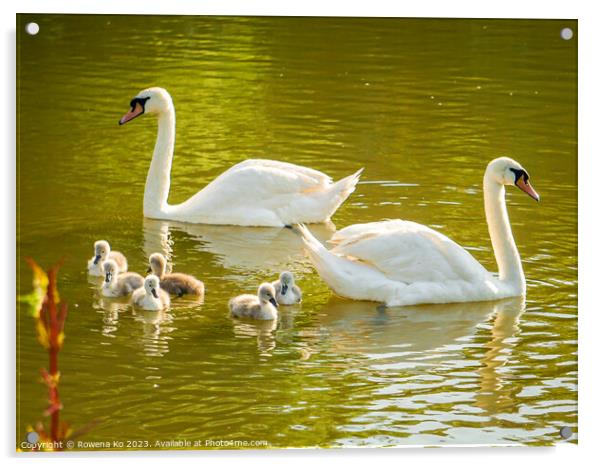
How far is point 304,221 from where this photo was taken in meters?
9.41

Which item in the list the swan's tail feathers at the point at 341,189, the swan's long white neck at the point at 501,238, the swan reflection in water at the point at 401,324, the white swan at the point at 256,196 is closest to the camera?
the swan reflection in water at the point at 401,324

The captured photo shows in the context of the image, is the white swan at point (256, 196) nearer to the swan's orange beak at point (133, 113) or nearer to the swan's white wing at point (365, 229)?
the swan's orange beak at point (133, 113)

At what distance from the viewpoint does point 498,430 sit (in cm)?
593

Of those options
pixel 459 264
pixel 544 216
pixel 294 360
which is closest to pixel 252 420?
pixel 294 360

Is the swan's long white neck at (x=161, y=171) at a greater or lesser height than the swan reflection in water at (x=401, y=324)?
greater

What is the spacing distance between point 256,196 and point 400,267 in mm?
2094

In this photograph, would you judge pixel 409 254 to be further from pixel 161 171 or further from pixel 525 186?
pixel 161 171

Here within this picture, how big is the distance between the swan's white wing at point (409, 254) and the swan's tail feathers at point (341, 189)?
146cm

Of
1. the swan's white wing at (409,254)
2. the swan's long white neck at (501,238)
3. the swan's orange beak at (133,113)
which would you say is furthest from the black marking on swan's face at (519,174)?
the swan's orange beak at (133,113)

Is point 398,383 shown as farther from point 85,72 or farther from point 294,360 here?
point 85,72

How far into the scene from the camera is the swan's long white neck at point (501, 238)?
784 centimetres

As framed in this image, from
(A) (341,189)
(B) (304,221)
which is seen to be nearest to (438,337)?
(A) (341,189)

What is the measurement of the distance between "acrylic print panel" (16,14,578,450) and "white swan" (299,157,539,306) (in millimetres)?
16

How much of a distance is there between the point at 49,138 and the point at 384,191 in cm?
304
